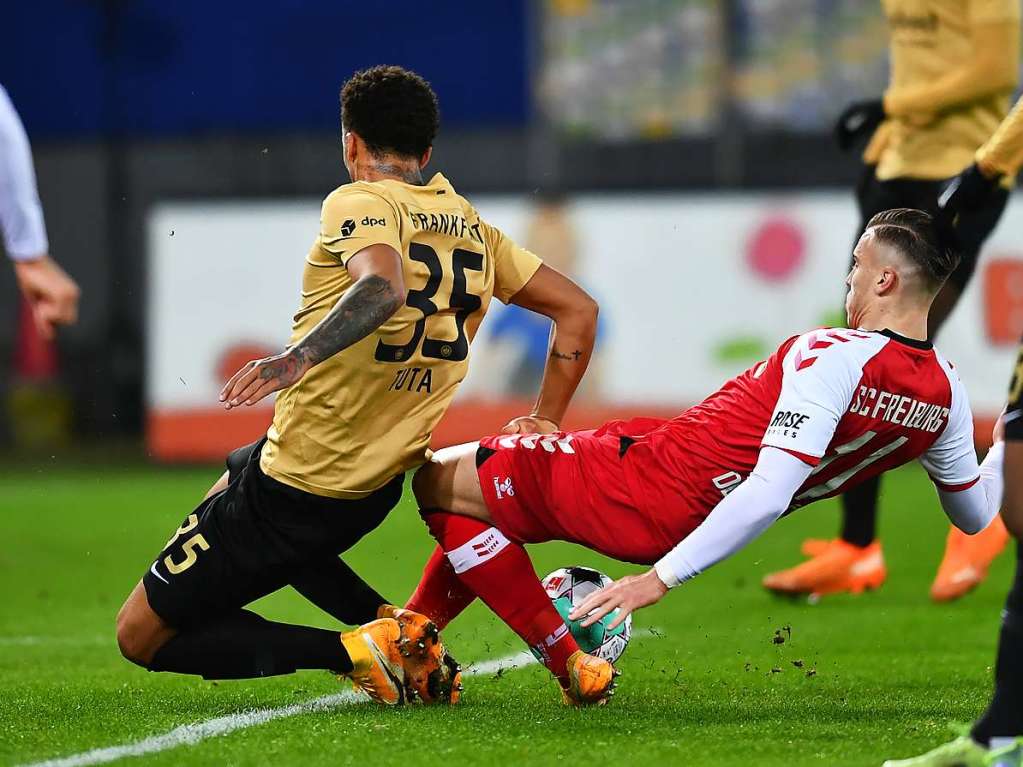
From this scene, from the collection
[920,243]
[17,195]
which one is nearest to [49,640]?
[17,195]

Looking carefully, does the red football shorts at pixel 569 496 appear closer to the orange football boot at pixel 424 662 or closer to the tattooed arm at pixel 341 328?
the orange football boot at pixel 424 662

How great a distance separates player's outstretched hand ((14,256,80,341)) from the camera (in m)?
4.06

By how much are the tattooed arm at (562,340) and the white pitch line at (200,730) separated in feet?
2.90

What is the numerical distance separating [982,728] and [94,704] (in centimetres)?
241

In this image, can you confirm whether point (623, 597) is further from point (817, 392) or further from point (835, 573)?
point (835, 573)

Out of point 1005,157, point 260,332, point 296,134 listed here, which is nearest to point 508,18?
point 296,134

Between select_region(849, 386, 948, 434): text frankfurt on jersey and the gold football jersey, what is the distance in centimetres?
110

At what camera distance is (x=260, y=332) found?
43.9ft

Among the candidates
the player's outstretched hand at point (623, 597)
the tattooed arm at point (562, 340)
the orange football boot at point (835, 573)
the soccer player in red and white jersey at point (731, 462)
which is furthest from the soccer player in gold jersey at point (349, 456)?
the orange football boot at point (835, 573)

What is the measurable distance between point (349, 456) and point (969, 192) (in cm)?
251

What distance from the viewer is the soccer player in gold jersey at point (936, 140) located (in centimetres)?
669

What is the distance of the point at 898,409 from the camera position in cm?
406

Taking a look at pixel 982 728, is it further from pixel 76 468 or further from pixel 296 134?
pixel 296 134

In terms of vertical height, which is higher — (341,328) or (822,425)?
(341,328)
